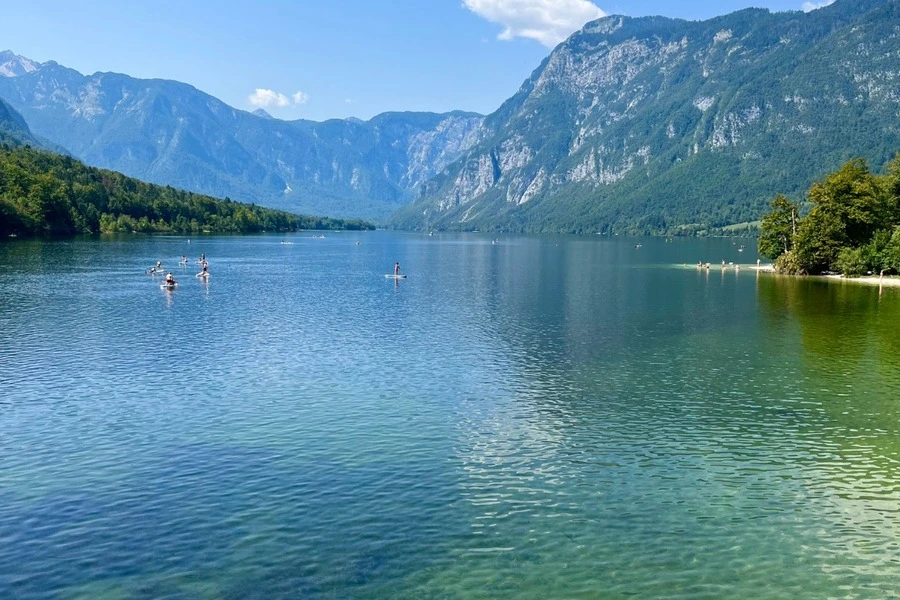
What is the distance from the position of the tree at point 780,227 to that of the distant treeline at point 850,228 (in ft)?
15.5

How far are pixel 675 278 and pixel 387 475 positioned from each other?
118690mm

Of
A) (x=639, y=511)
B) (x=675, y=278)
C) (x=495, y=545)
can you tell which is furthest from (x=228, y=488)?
(x=675, y=278)

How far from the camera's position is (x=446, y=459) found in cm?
3559

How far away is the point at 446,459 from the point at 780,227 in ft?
470

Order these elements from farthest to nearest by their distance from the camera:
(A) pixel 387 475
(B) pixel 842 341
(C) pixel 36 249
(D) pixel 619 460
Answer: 1. (C) pixel 36 249
2. (B) pixel 842 341
3. (D) pixel 619 460
4. (A) pixel 387 475

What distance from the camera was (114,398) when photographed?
150ft

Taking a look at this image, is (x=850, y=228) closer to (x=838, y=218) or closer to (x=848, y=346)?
(x=838, y=218)

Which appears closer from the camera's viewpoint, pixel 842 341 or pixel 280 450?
pixel 280 450

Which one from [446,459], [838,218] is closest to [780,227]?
[838,218]

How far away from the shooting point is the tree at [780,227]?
15500cm

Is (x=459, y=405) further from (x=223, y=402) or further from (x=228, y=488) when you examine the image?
(x=228, y=488)

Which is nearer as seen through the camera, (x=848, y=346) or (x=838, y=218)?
(x=848, y=346)

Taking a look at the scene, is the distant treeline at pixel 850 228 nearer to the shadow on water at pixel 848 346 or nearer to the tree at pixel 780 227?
the tree at pixel 780 227

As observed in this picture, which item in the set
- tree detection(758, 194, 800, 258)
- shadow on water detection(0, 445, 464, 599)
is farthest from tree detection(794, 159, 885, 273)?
shadow on water detection(0, 445, 464, 599)
